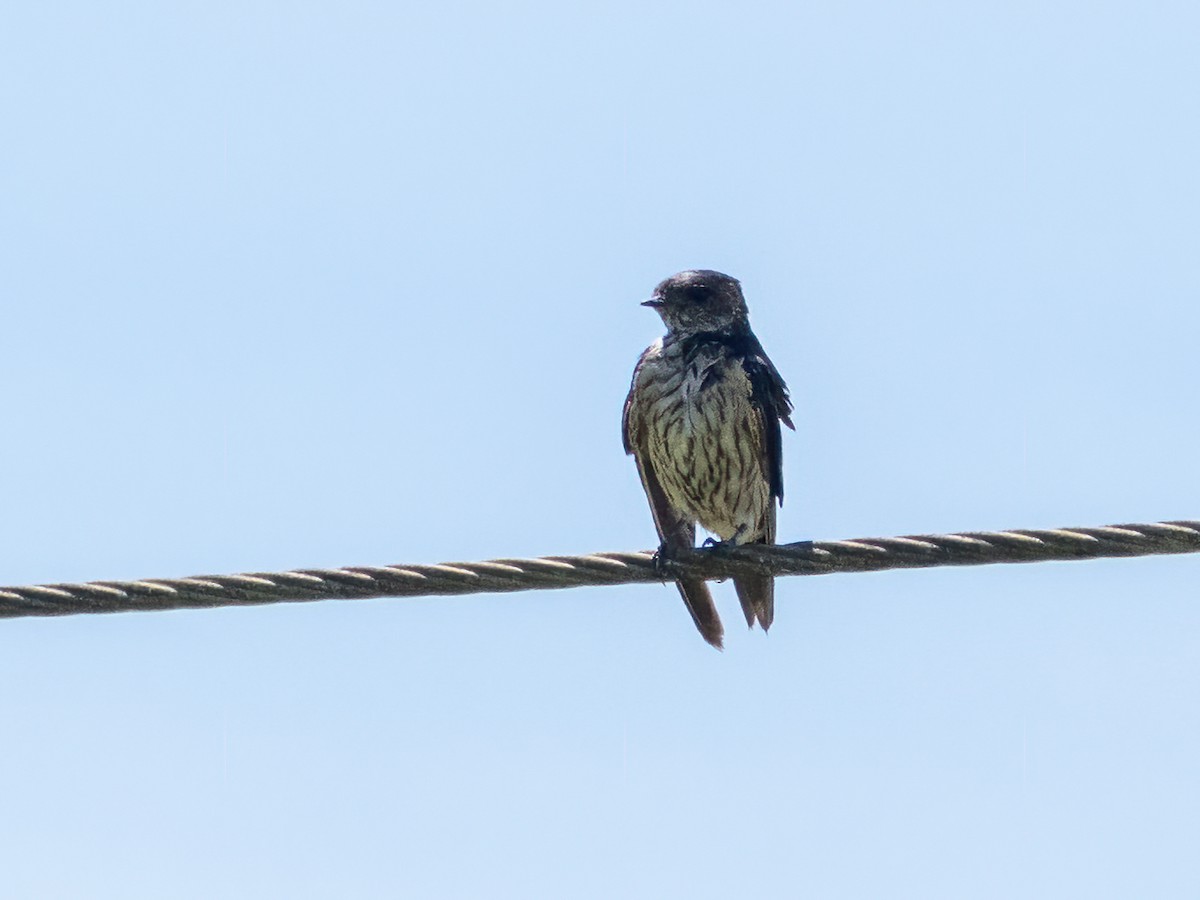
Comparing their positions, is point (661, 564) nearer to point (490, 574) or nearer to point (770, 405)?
point (490, 574)

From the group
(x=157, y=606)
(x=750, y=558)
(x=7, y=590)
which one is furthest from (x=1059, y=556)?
(x=7, y=590)

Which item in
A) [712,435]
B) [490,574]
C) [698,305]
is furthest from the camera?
[698,305]

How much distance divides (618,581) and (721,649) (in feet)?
7.59

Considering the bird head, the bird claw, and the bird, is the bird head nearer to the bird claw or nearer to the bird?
the bird

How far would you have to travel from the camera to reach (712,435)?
909cm

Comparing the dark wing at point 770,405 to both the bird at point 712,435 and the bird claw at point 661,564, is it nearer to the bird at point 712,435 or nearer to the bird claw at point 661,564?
the bird at point 712,435

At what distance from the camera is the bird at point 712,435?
9.10 m

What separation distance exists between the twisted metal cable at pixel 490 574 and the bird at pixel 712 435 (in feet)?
8.28

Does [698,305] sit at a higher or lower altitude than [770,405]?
higher

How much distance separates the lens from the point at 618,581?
6.42 meters

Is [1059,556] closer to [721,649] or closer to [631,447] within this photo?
[721,649]

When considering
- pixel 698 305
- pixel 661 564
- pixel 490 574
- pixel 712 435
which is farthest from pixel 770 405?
pixel 490 574

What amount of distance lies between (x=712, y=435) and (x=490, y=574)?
308 centimetres

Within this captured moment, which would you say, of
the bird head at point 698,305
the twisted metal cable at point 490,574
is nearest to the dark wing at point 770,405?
the bird head at point 698,305
